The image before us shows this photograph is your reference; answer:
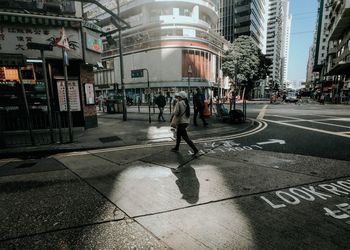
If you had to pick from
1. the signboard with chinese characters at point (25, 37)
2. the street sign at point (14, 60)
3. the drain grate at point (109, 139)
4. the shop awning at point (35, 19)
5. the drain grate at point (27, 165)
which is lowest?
the drain grate at point (27, 165)

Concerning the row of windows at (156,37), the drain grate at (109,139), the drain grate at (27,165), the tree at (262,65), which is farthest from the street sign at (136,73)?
the drain grate at (27,165)

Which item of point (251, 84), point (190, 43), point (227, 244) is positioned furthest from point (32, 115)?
point (251, 84)

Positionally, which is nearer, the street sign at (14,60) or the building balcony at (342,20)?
the street sign at (14,60)

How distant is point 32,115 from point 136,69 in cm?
3405

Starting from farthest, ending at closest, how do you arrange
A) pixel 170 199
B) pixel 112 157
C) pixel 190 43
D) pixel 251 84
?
pixel 251 84 < pixel 190 43 < pixel 112 157 < pixel 170 199

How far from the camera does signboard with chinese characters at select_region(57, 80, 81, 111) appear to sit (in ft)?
34.4

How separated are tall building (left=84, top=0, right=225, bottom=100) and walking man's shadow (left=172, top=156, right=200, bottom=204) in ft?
106

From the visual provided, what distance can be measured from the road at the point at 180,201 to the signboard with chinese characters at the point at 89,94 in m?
5.27

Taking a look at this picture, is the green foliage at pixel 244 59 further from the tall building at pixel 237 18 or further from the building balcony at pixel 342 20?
the tall building at pixel 237 18

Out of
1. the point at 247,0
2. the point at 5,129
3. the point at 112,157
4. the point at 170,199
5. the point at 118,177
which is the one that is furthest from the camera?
the point at 247,0

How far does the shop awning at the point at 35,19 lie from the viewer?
28.9ft

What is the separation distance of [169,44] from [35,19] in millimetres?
30716

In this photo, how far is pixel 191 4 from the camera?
129 ft

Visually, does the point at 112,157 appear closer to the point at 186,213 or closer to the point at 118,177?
the point at 118,177
